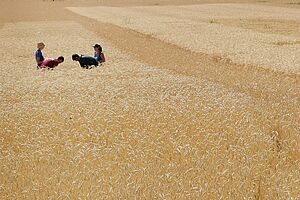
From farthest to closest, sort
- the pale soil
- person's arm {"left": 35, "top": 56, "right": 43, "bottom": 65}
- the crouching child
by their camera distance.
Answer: person's arm {"left": 35, "top": 56, "right": 43, "bottom": 65} < the crouching child < the pale soil

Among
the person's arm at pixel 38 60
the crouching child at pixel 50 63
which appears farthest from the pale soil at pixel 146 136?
the person's arm at pixel 38 60

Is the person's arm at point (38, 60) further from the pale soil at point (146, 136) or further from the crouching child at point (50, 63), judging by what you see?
the pale soil at point (146, 136)

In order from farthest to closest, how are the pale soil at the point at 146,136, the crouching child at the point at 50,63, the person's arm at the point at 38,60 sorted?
1. the person's arm at the point at 38,60
2. the crouching child at the point at 50,63
3. the pale soil at the point at 146,136

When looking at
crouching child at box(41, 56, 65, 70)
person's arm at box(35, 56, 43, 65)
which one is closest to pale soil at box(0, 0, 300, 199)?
crouching child at box(41, 56, 65, 70)

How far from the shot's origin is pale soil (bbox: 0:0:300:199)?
436cm

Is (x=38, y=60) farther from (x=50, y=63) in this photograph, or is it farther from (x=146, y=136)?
(x=146, y=136)

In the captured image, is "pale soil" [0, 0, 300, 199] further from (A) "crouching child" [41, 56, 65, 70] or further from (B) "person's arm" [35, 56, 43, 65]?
(B) "person's arm" [35, 56, 43, 65]

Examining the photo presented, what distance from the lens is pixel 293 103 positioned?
27.9 ft

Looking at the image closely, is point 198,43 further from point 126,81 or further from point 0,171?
point 0,171

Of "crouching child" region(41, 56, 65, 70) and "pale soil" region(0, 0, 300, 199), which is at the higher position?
"pale soil" region(0, 0, 300, 199)

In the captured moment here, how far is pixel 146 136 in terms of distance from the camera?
609 cm

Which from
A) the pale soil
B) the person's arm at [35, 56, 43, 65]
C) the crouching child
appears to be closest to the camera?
the pale soil

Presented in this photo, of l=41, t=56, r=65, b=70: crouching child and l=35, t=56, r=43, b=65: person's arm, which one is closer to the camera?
l=41, t=56, r=65, b=70: crouching child

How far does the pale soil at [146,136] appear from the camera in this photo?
14.3ft
